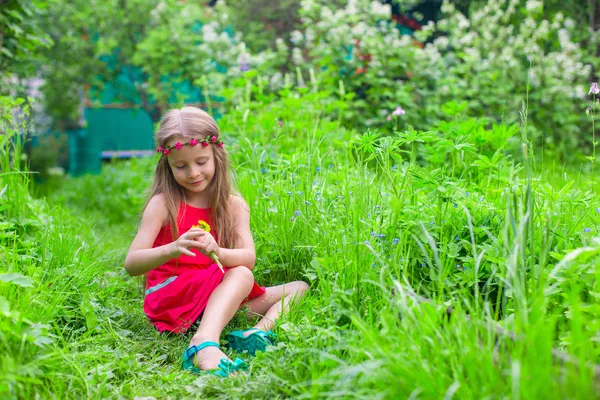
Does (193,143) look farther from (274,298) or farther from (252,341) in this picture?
(252,341)

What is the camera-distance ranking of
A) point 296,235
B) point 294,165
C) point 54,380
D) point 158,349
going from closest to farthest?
point 54,380
point 158,349
point 296,235
point 294,165

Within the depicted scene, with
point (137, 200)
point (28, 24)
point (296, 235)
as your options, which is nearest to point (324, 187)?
point (296, 235)

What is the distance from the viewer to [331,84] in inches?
254

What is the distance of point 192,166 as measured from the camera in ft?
8.84

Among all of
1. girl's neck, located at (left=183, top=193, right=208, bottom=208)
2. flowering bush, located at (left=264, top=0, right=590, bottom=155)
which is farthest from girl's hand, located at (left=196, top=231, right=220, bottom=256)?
flowering bush, located at (left=264, top=0, right=590, bottom=155)

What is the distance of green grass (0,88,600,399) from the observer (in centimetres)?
166

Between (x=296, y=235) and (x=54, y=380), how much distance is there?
1.41 meters

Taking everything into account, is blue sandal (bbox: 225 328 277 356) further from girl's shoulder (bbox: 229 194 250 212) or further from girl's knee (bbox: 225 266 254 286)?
girl's shoulder (bbox: 229 194 250 212)

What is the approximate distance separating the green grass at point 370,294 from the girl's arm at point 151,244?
10.4 inches

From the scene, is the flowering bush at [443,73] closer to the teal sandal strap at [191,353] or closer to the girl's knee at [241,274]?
the girl's knee at [241,274]

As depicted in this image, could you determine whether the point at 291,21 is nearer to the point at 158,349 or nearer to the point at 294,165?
the point at 294,165

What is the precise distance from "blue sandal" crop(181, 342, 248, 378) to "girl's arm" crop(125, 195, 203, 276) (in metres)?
0.35

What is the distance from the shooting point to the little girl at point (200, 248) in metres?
2.50

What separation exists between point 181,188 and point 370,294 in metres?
1.04
